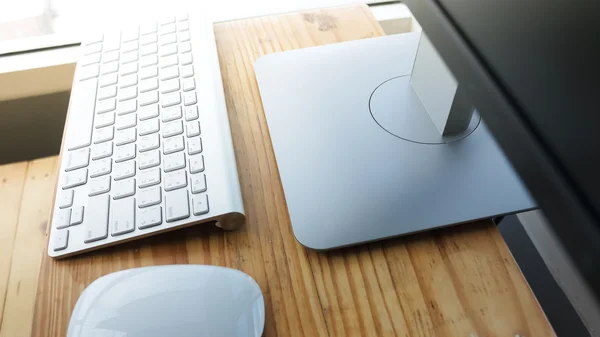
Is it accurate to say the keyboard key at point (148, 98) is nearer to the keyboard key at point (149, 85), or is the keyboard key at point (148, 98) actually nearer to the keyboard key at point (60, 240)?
the keyboard key at point (149, 85)

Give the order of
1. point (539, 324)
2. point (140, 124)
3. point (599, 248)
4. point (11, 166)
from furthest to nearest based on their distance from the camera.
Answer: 1. point (11, 166)
2. point (140, 124)
3. point (539, 324)
4. point (599, 248)

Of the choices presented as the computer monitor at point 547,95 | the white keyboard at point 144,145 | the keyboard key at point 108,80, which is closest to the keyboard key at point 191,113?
the white keyboard at point 144,145

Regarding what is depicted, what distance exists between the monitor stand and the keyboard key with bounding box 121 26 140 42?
16cm

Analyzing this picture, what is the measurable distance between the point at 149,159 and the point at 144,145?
20mm

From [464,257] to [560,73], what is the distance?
19 centimetres

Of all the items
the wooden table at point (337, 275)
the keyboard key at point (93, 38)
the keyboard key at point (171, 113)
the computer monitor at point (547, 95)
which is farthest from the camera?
the keyboard key at point (93, 38)

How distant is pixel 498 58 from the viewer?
25cm

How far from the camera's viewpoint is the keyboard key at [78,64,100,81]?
0.49 m

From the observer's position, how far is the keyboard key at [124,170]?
0.39 meters

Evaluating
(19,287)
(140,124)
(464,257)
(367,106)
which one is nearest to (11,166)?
(19,287)

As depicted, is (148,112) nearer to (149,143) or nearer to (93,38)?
(149,143)

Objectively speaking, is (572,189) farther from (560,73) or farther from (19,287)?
(19,287)

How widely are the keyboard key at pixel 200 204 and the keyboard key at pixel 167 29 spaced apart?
0.26 m

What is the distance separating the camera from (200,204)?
0.37 metres
